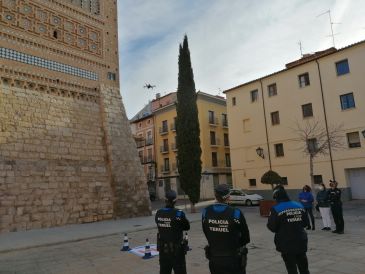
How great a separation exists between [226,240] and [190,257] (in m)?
4.12

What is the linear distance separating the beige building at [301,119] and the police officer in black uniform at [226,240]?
2063cm

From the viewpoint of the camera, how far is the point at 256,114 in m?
27.9

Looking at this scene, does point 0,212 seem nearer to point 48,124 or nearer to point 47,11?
point 48,124

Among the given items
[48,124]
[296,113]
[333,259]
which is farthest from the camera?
[296,113]

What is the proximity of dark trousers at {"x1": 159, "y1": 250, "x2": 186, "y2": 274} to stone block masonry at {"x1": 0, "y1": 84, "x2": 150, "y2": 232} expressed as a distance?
10.6m

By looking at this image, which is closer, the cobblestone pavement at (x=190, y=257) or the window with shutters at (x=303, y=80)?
the cobblestone pavement at (x=190, y=257)

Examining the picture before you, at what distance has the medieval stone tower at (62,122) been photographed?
13953 mm

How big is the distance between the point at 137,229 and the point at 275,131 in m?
17.1

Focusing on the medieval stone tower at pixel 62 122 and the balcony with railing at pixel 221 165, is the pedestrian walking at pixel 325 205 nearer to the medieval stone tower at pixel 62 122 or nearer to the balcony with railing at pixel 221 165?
the medieval stone tower at pixel 62 122

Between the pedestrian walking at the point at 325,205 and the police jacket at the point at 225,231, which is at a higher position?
the police jacket at the point at 225,231

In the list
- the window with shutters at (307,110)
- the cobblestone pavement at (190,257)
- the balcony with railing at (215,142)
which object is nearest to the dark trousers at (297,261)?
the cobblestone pavement at (190,257)

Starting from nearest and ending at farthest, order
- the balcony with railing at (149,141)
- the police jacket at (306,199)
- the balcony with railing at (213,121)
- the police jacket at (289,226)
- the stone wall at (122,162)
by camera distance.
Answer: the police jacket at (289,226) < the police jacket at (306,199) < the stone wall at (122,162) < the balcony with railing at (213,121) < the balcony with railing at (149,141)

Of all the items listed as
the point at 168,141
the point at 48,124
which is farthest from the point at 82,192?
the point at 168,141

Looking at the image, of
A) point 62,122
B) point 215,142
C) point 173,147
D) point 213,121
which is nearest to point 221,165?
point 215,142
